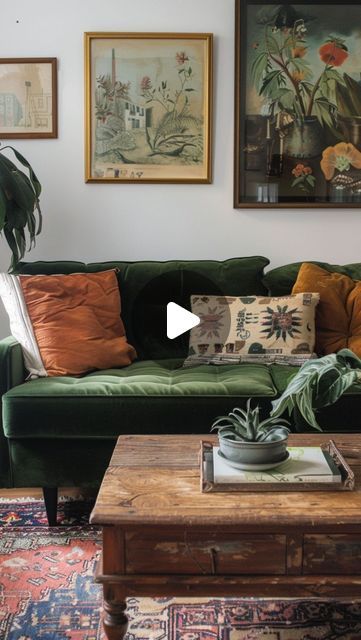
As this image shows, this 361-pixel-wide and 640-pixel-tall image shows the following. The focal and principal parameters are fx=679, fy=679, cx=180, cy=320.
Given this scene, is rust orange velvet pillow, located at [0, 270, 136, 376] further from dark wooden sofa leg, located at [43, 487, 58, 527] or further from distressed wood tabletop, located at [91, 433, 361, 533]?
distressed wood tabletop, located at [91, 433, 361, 533]

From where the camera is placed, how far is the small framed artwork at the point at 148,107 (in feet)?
10.9

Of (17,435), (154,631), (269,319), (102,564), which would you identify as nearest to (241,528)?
(102,564)

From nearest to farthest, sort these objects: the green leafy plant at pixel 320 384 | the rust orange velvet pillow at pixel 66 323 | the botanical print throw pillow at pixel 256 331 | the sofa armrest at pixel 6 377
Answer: the green leafy plant at pixel 320 384, the sofa armrest at pixel 6 377, the rust orange velvet pillow at pixel 66 323, the botanical print throw pillow at pixel 256 331

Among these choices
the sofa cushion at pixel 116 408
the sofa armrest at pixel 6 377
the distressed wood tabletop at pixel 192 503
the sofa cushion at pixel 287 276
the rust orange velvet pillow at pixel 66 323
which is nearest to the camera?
the distressed wood tabletop at pixel 192 503

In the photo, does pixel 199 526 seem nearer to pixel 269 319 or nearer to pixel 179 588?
pixel 179 588

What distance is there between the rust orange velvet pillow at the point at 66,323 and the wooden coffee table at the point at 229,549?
50.6 inches

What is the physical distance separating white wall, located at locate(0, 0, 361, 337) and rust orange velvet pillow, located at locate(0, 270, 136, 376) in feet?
1.88

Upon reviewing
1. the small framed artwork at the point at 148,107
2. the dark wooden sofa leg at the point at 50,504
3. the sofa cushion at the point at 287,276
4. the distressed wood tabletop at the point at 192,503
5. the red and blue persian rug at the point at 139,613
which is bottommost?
the red and blue persian rug at the point at 139,613

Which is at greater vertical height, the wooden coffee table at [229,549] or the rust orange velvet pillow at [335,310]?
the rust orange velvet pillow at [335,310]

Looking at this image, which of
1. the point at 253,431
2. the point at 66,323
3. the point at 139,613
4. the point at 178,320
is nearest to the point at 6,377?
the point at 66,323

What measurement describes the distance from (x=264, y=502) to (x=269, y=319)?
1470mm

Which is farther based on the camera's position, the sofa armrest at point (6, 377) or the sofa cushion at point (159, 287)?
the sofa cushion at point (159, 287)

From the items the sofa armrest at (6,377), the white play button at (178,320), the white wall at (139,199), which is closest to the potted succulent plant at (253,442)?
the sofa armrest at (6,377)

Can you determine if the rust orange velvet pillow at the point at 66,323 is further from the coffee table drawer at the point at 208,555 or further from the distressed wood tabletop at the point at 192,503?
the coffee table drawer at the point at 208,555
